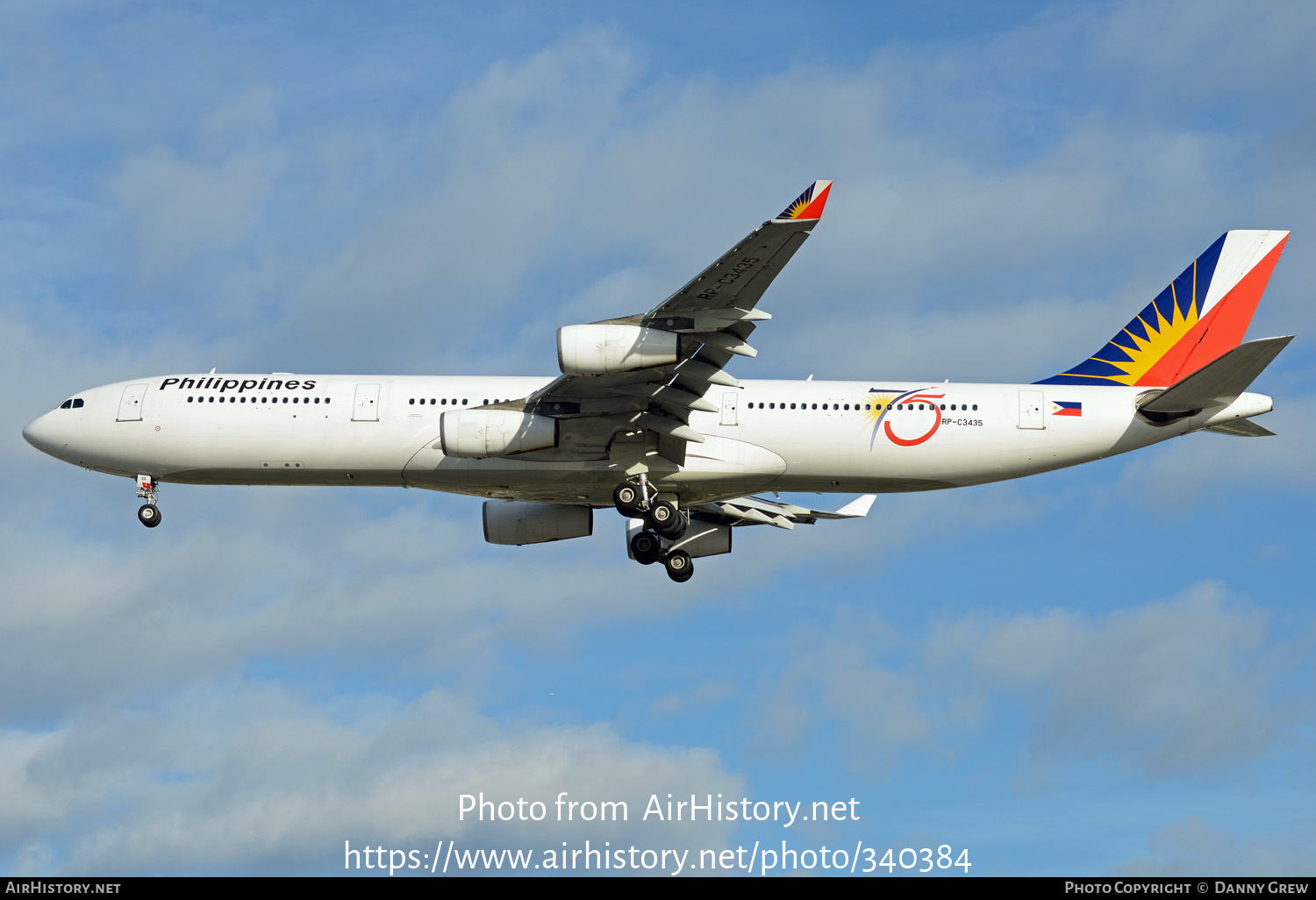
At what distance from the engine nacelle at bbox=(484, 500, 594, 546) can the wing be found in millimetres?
4622

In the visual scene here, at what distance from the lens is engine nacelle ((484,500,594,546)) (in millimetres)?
42500

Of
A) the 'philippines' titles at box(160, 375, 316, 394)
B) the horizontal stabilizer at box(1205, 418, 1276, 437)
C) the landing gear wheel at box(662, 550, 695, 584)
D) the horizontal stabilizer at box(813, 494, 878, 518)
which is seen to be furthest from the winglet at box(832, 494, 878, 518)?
the 'philippines' titles at box(160, 375, 316, 394)

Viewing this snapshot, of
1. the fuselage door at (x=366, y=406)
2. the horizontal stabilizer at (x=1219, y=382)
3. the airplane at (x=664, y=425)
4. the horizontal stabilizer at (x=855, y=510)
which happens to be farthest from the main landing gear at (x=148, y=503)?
the horizontal stabilizer at (x=1219, y=382)

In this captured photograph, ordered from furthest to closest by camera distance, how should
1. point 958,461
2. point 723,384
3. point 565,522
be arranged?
point 565,522 → point 958,461 → point 723,384

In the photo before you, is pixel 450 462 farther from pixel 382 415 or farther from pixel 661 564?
pixel 661 564

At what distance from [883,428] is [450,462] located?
37.5 feet

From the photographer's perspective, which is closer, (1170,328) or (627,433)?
(627,433)

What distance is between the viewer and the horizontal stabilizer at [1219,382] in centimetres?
3459

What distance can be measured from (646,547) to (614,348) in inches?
382

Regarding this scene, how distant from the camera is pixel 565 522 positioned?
4262 cm
